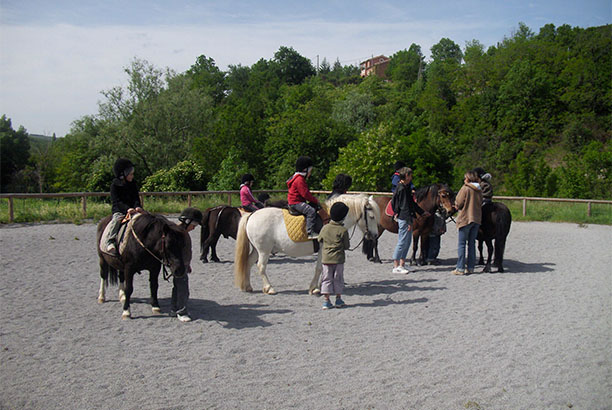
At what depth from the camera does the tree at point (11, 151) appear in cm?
4962

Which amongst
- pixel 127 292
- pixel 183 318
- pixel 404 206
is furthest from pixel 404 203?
pixel 127 292

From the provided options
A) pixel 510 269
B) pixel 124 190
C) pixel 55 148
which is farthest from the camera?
pixel 55 148

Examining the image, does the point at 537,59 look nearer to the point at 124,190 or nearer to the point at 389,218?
the point at 389,218

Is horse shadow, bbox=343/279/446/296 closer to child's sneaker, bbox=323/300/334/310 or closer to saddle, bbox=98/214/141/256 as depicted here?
child's sneaker, bbox=323/300/334/310

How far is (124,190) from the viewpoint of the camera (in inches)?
240

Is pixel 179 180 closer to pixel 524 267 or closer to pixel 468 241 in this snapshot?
pixel 468 241

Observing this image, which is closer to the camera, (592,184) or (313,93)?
(592,184)

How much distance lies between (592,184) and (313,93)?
39.0 metres

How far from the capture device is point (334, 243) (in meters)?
6.23

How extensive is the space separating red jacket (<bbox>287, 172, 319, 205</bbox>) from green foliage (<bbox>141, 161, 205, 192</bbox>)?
1780 cm

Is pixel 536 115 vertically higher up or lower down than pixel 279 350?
higher up

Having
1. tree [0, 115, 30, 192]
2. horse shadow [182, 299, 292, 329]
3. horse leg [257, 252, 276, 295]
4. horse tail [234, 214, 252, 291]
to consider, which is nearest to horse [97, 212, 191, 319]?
horse shadow [182, 299, 292, 329]

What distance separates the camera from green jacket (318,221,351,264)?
20.4 ft

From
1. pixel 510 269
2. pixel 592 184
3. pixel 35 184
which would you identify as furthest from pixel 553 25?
pixel 35 184
